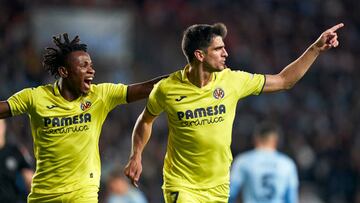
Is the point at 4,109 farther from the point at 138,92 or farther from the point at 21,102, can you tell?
the point at 138,92

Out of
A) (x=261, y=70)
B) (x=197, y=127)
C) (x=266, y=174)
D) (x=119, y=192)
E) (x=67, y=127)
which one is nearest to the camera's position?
(x=197, y=127)

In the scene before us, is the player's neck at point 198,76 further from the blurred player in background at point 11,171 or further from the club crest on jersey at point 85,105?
the blurred player in background at point 11,171

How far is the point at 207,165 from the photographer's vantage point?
828 centimetres

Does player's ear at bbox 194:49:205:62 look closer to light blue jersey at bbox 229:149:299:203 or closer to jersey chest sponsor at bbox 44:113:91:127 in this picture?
jersey chest sponsor at bbox 44:113:91:127

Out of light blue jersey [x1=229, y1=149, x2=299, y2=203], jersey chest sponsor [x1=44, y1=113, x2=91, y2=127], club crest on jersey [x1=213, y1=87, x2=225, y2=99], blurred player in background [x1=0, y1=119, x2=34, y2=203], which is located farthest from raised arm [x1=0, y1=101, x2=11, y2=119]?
light blue jersey [x1=229, y1=149, x2=299, y2=203]

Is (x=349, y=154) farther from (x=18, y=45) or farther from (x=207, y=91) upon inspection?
(x=207, y=91)

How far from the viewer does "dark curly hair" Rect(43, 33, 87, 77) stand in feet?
27.9

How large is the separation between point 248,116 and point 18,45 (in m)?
4.21

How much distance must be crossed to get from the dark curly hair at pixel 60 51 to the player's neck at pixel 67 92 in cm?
13

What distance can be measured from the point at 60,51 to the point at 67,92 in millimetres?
350

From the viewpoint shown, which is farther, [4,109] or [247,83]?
[247,83]

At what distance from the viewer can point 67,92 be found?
851 cm

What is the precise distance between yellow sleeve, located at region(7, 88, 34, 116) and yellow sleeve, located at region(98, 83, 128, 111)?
1.90 ft

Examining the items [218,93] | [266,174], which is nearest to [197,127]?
[218,93]
